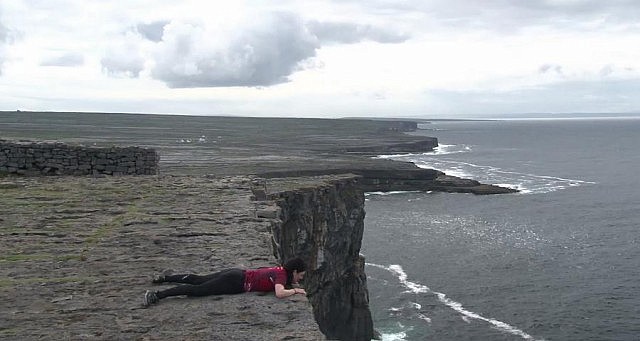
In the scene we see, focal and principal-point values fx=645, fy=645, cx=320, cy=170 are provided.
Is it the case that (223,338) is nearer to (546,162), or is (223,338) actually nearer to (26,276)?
(26,276)

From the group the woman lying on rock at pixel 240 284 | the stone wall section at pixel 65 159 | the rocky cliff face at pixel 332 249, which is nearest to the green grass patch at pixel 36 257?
the woman lying on rock at pixel 240 284

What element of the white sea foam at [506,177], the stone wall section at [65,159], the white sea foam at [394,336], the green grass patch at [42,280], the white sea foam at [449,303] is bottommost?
the white sea foam at [394,336]

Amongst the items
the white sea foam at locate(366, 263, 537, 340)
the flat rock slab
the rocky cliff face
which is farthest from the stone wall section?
the white sea foam at locate(366, 263, 537, 340)

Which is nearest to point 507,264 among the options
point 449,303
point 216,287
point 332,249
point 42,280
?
point 449,303

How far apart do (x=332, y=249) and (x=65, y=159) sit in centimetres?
1294

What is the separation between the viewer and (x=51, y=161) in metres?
22.6

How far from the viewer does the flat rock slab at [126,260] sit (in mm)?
7758

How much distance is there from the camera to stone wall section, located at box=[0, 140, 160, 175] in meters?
22.5

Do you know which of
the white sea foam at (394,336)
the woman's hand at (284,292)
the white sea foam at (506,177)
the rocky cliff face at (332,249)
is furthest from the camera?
the white sea foam at (506,177)

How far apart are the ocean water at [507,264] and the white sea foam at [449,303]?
2.5 inches

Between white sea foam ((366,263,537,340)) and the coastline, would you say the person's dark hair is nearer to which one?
the coastline

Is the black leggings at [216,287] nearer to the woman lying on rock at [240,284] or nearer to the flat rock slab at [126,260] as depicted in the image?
the woman lying on rock at [240,284]

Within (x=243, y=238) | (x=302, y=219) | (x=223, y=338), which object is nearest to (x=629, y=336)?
(x=302, y=219)

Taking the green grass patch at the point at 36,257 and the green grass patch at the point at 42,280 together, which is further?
the green grass patch at the point at 36,257
